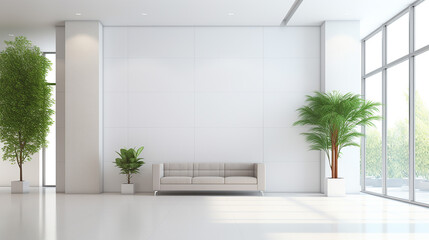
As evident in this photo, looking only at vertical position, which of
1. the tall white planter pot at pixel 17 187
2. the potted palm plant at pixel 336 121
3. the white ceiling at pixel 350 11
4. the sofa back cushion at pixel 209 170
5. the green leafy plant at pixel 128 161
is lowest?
the tall white planter pot at pixel 17 187

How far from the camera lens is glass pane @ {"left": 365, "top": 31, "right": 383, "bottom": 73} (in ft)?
35.5

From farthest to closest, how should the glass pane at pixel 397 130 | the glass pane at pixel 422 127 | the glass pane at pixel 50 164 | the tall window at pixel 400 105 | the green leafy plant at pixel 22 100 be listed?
the glass pane at pixel 50 164
the green leafy plant at pixel 22 100
the glass pane at pixel 397 130
the tall window at pixel 400 105
the glass pane at pixel 422 127

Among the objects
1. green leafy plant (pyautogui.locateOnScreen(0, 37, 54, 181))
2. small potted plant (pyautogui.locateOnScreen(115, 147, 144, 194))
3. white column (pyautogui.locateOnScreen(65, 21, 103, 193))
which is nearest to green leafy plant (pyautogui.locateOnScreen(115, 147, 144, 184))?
small potted plant (pyautogui.locateOnScreen(115, 147, 144, 194))

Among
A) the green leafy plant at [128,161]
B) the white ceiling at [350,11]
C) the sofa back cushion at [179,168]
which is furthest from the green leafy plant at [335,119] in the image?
the green leafy plant at [128,161]

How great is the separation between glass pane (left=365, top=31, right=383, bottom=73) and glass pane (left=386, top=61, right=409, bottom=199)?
688mm

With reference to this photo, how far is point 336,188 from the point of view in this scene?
397 inches

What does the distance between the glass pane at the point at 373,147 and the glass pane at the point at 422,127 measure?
1.83 metres

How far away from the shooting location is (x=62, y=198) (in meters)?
9.68

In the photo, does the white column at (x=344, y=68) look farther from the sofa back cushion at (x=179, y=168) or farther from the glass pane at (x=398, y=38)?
the sofa back cushion at (x=179, y=168)

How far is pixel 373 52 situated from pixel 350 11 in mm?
1610

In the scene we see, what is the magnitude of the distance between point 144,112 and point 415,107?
6.47 metres

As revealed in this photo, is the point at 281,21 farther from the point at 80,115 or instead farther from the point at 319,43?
the point at 80,115

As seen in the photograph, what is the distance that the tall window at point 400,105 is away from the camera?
8.65 meters

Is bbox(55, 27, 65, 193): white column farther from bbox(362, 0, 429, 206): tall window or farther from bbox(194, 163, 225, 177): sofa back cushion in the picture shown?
bbox(362, 0, 429, 206): tall window
